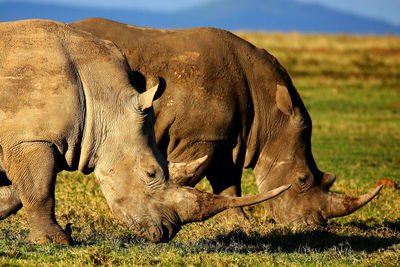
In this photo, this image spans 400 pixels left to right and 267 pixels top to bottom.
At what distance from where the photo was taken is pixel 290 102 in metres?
9.60

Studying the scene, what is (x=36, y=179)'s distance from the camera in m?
6.90

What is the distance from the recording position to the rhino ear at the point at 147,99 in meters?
7.00

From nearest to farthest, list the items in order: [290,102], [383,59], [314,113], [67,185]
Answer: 1. [290,102]
2. [67,185]
3. [314,113]
4. [383,59]

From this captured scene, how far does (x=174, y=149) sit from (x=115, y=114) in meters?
1.91

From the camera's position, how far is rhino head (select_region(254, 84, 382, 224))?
9.62 m

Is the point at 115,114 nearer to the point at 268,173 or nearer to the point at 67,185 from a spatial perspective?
the point at 268,173

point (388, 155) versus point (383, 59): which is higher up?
point (388, 155)

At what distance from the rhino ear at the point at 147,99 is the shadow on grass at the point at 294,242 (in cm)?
129

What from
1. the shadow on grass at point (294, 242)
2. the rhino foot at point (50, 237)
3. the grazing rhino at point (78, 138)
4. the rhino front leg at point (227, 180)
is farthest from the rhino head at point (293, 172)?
the rhino foot at point (50, 237)

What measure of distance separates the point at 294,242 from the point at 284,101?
1.85 metres

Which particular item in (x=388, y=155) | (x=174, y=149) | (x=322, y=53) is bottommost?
(x=322, y=53)

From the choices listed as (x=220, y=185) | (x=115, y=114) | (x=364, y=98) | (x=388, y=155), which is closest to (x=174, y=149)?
(x=220, y=185)

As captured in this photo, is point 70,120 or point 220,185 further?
point 220,185

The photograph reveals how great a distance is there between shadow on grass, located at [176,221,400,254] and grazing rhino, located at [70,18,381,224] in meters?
0.48
